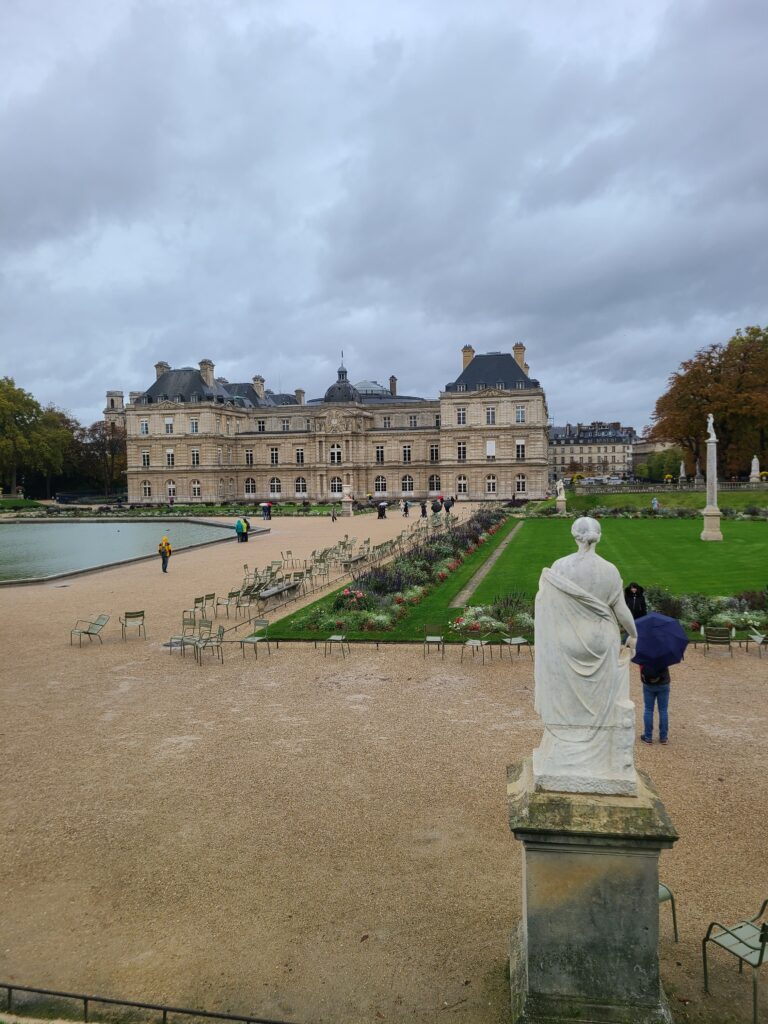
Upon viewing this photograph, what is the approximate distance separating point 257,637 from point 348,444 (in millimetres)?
63426

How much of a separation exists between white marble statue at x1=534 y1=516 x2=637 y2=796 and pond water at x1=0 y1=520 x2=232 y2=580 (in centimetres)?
2300

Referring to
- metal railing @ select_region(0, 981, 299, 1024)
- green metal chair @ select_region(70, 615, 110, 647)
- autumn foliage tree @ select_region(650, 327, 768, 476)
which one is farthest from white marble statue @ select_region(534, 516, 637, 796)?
autumn foliage tree @ select_region(650, 327, 768, 476)

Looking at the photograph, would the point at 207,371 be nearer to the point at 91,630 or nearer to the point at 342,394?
the point at 342,394

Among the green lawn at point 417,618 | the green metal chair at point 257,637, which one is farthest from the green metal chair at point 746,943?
the green metal chair at point 257,637

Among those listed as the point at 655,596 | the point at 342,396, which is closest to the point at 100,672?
the point at 655,596

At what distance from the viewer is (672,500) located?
50250 mm

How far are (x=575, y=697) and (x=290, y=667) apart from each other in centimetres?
932

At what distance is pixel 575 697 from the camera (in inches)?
170

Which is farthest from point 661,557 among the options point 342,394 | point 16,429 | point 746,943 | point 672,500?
point 16,429

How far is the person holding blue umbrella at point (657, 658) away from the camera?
355 inches

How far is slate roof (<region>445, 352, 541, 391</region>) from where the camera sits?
73250 mm

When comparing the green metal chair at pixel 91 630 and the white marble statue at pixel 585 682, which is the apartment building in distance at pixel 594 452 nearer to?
the green metal chair at pixel 91 630

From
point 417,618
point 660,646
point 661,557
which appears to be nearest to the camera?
point 660,646

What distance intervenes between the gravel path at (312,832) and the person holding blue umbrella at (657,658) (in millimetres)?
411
